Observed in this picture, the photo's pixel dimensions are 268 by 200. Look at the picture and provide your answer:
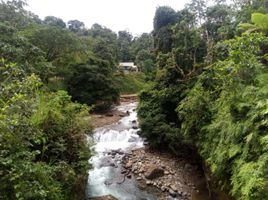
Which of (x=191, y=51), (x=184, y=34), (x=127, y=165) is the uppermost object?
(x=184, y=34)

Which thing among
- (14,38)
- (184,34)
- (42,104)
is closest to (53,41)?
(14,38)

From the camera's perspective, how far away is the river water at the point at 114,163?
910 centimetres

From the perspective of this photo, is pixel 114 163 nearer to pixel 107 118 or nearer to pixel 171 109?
pixel 171 109

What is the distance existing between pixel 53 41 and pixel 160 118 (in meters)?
11.7

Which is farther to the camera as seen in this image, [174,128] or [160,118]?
[160,118]

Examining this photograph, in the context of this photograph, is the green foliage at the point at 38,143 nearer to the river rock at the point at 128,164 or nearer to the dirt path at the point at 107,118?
the river rock at the point at 128,164

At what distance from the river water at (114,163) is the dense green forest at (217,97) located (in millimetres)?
1791

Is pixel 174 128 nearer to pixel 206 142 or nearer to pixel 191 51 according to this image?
pixel 206 142

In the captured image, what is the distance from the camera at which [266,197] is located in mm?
4281

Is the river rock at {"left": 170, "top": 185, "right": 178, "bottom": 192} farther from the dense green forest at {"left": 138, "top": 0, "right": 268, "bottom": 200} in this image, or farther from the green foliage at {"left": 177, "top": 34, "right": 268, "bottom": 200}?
the green foliage at {"left": 177, "top": 34, "right": 268, "bottom": 200}

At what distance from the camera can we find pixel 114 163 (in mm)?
11438

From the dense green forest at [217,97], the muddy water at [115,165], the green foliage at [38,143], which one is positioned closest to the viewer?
the green foliage at [38,143]

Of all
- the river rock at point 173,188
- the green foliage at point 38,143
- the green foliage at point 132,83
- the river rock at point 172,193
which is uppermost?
the green foliage at point 38,143

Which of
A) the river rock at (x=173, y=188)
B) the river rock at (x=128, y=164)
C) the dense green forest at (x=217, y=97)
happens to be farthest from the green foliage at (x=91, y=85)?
the river rock at (x=173, y=188)
